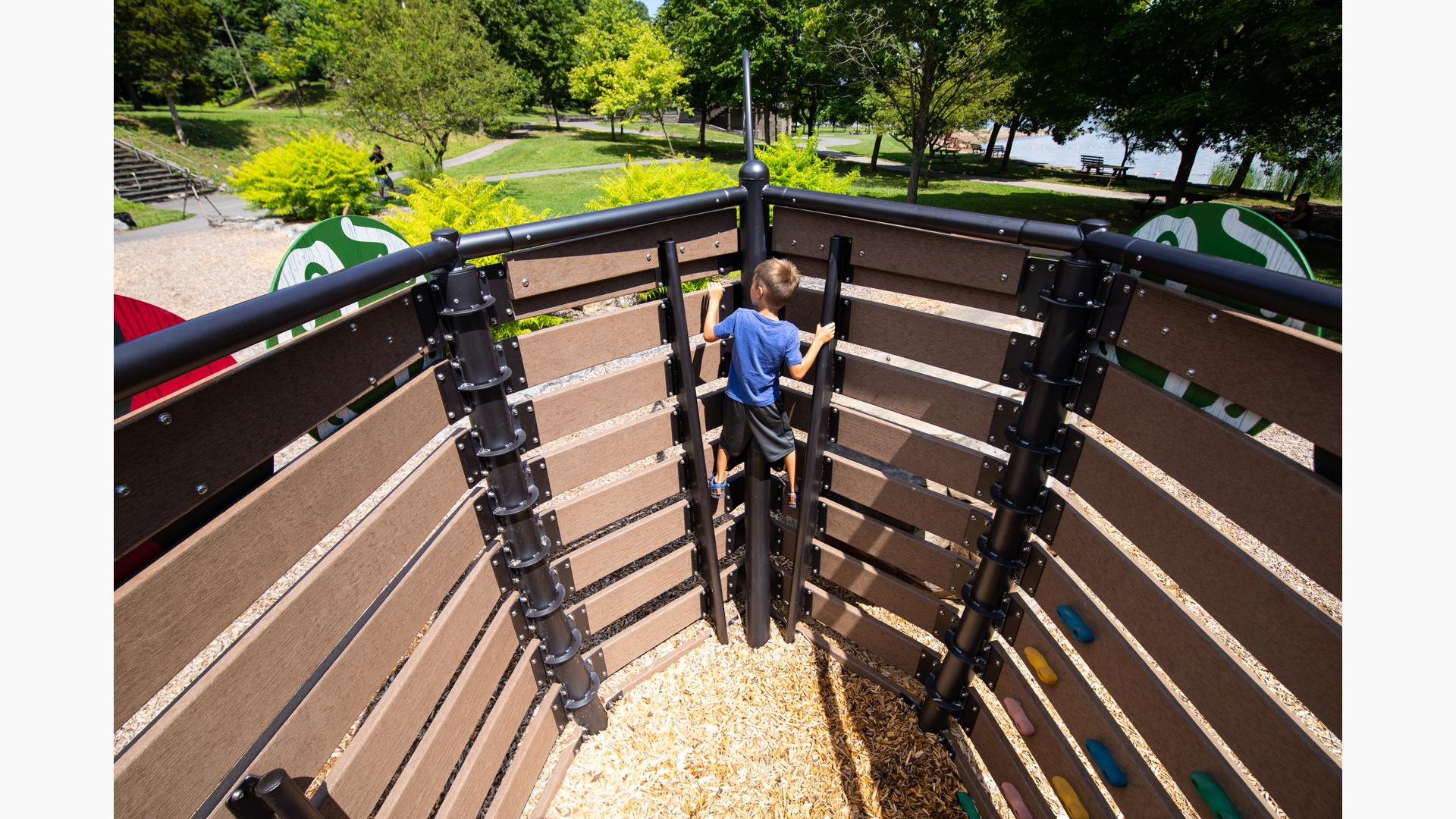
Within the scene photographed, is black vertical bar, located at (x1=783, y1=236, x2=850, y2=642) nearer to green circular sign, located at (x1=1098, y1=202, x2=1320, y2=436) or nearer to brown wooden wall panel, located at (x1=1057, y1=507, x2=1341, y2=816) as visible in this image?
green circular sign, located at (x1=1098, y1=202, x2=1320, y2=436)

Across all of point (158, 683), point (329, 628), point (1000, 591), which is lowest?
point (1000, 591)

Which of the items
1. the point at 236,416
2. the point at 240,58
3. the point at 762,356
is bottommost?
the point at 762,356

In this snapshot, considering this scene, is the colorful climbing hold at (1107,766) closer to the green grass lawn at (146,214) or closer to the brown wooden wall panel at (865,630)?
the brown wooden wall panel at (865,630)

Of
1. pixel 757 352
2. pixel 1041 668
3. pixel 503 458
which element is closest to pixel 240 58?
pixel 503 458

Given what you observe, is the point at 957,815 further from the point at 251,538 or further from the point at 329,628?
the point at 251,538

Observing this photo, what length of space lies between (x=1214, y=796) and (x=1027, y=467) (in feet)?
4.32

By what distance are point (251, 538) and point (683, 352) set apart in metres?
2.14

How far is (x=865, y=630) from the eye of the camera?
4270 millimetres

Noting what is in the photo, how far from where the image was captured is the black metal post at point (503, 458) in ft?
8.20

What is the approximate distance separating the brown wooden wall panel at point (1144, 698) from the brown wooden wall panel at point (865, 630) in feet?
4.17

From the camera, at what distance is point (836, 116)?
35125mm

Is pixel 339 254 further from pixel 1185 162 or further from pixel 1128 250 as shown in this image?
pixel 1185 162

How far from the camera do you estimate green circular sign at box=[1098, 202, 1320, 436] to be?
1.89 meters

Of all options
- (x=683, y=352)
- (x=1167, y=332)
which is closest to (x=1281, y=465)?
(x=1167, y=332)
